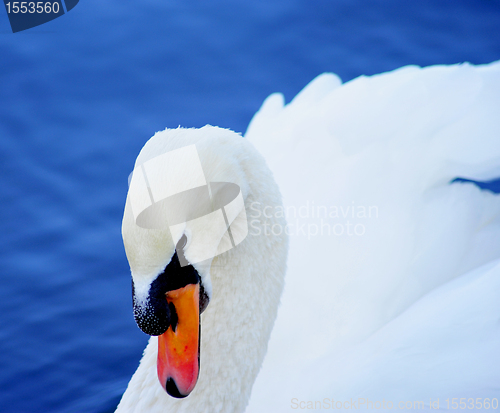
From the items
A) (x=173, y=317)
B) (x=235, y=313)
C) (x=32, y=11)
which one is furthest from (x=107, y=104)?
(x=173, y=317)

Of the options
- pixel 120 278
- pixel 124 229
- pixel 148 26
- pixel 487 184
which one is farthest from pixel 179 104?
pixel 124 229

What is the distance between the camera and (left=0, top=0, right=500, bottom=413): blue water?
3.76 m

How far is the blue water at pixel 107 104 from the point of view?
3.76 meters

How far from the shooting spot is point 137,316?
180 centimetres

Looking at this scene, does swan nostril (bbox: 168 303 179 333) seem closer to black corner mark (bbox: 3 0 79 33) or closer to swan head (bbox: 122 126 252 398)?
swan head (bbox: 122 126 252 398)

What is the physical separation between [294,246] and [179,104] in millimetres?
2478

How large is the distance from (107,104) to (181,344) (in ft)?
12.1

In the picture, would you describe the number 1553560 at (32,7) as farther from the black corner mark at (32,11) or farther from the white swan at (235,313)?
the white swan at (235,313)

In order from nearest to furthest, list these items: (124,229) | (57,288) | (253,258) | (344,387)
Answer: (124,229) → (253,258) → (344,387) → (57,288)

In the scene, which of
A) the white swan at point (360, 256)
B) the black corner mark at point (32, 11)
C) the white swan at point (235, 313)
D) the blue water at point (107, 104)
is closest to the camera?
the white swan at point (235, 313)

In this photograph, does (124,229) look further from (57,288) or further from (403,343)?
(57,288)

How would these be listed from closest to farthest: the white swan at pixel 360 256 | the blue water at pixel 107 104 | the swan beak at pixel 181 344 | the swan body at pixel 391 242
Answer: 1. the swan beak at pixel 181 344
2. the white swan at pixel 360 256
3. the swan body at pixel 391 242
4. the blue water at pixel 107 104

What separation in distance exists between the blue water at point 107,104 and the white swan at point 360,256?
123 centimetres

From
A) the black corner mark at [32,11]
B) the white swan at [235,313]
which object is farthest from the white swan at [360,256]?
the black corner mark at [32,11]
